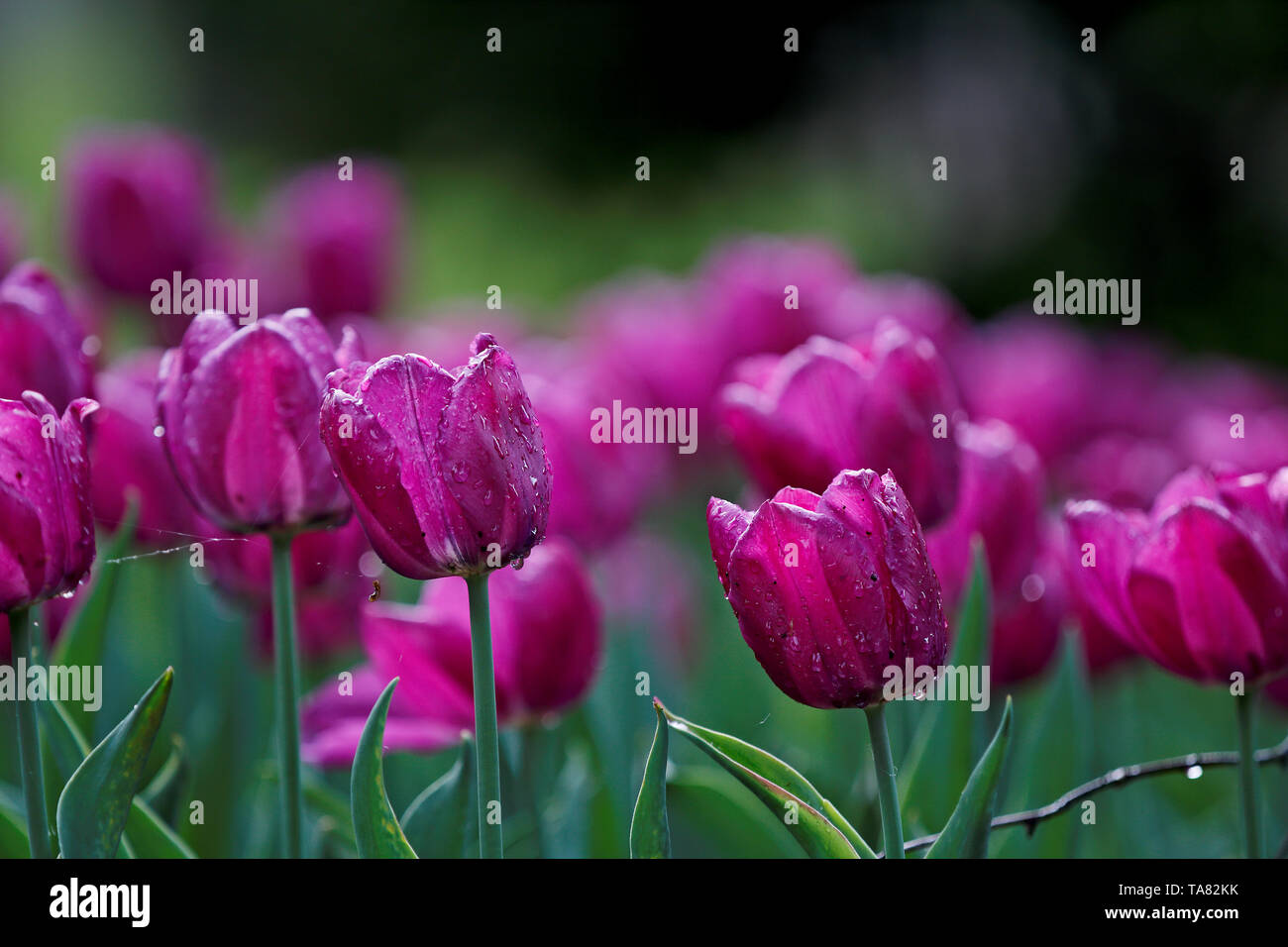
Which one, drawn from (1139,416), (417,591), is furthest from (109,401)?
(1139,416)

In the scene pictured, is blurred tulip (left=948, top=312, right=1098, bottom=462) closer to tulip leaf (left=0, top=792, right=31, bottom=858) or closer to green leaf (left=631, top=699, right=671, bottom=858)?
green leaf (left=631, top=699, right=671, bottom=858)

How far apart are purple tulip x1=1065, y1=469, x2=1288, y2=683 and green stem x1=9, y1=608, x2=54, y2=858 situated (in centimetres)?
43

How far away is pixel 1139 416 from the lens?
4.30 feet

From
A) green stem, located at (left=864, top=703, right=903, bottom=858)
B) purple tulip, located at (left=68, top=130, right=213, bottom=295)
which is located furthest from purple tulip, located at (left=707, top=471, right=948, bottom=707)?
purple tulip, located at (left=68, top=130, right=213, bottom=295)

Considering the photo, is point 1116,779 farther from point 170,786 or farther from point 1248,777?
point 170,786

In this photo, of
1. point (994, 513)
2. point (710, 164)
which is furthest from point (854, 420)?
point (710, 164)

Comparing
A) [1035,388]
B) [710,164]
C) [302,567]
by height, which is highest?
[710,164]

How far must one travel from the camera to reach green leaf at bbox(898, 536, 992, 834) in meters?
0.62

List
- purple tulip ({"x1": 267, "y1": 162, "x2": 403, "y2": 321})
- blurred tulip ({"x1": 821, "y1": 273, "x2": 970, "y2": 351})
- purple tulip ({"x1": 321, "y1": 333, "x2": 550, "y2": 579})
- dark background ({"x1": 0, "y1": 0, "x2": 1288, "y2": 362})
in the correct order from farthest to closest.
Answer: dark background ({"x1": 0, "y1": 0, "x2": 1288, "y2": 362}) → purple tulip ({"x1": 267, "y1": 162, "x2": 403, "y2": 321}) → blurred tulip ({"x1": 821, "y1": 273, "x2": 970, "y2": 351}) → purple tulip ({"x1": 321, "y1": 333, "x2": 550, "y2": 579})

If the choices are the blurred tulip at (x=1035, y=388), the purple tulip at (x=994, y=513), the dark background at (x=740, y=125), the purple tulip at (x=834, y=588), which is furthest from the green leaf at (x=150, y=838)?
the dark background at (x=740, y=125)

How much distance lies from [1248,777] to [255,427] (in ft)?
1.41

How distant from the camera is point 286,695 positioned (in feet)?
1.76
